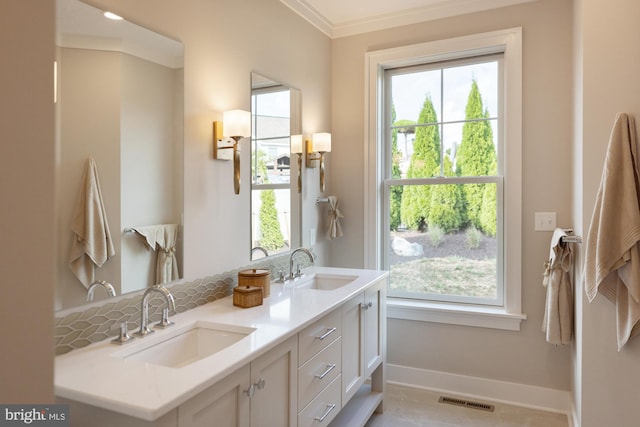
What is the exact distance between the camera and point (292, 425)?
1.62m

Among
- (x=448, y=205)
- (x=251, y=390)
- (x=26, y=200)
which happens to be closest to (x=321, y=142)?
(x=448, y=205)

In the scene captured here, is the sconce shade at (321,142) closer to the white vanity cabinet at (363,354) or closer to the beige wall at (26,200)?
the white vanity cabinet at (363,354)

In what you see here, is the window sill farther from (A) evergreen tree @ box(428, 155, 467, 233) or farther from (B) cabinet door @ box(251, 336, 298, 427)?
(B) cabinet door @ box(251, 336, 298, 427)

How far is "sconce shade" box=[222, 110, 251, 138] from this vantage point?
1.99 m

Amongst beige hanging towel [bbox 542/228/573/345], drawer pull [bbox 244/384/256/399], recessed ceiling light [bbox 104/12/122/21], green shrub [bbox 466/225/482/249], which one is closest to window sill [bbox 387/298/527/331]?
beige hanging towel [bbox 542/228/573/345]

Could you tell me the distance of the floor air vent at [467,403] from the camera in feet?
8.91

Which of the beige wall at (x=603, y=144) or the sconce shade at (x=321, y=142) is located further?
the sconce shade at (x=321, y=142)

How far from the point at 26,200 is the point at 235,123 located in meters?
1.55

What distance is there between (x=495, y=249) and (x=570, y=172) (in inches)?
27.0

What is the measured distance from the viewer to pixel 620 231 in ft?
6.10

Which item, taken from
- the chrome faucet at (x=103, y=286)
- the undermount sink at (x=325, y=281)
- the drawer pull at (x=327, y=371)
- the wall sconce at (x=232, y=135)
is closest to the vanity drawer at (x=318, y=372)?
the drawer pull at (x=327, y=371)

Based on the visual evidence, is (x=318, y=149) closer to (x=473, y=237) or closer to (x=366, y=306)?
(x=366, y=306)

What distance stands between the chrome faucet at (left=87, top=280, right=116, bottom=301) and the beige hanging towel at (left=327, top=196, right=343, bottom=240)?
177 cm

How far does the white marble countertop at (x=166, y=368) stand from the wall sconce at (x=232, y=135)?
0.69 m
